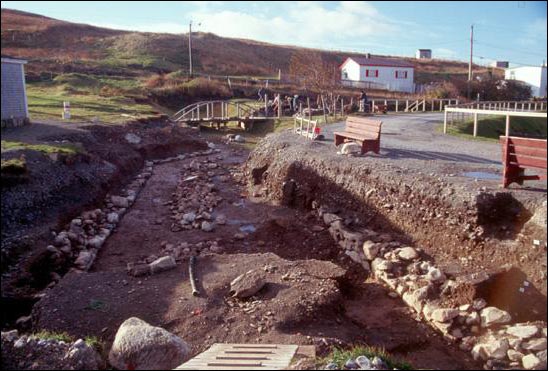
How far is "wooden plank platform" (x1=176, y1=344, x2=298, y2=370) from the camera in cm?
440

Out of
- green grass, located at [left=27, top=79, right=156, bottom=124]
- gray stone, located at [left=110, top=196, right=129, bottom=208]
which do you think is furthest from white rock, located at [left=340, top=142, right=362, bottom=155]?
green grass, located at [left=27, top=79, right=156, bottom=124]

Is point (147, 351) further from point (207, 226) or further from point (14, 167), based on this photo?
point (14, 167)

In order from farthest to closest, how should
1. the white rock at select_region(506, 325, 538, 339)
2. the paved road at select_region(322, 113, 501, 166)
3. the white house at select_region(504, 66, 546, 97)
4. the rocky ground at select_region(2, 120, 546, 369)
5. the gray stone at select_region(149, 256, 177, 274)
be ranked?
the white house at select_region(504, 66, 546, 97) < the paved road at select_region(322, 113, 501, 166) < the gray stone at select_region(149, 256, 177, 274) < the rocky ground at select_region(2, 120, 546, 369) < the white rock at select_region(506, 325, 538, 339)

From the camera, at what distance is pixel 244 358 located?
15.5 feet

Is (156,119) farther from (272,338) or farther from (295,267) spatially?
(272,338)

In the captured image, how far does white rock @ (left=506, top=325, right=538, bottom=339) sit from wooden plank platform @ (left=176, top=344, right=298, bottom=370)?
2750 millimetres

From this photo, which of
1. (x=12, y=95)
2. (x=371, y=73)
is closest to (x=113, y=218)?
(x=12, y=95)

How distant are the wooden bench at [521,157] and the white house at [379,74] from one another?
140 ft

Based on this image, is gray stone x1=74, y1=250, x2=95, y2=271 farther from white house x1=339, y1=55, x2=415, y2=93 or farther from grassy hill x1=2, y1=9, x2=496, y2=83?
white house x1=339, y1=55, x2=415, y2=93

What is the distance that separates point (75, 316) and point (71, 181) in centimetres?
670

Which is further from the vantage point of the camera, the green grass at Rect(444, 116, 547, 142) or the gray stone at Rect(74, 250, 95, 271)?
the green grass at Rect(444, 116, 547, 142)

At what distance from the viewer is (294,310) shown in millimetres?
6973

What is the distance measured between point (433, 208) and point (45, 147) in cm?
1065

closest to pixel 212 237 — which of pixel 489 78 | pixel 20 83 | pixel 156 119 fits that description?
pixel 20 83
